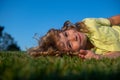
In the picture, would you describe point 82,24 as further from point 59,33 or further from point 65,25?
point 59,33

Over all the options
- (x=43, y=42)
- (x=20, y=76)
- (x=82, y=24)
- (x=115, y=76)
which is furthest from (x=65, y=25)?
(x=20, y=76)

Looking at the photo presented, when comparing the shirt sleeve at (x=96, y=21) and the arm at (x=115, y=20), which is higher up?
the arm at (x=115, y=20)

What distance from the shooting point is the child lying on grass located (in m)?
6.93

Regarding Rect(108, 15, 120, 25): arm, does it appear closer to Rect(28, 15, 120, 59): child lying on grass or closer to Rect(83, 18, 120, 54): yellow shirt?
Rect(28, 15, 120, 59): child lying on grass

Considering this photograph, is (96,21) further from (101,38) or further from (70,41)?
A: (70,41)

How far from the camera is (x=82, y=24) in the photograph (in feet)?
26.4

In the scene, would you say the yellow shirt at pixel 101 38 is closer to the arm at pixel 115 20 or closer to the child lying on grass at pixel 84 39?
the child lying on grass at pixel 84 39

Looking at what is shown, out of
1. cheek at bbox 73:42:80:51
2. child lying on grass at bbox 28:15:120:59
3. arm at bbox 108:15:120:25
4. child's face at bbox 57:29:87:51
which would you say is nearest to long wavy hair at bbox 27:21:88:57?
child lying on grass at bbox 28:15:120:59

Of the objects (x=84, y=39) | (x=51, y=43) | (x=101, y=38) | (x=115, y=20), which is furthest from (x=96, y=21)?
(x=51, y=43)

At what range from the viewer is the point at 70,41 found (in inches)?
273

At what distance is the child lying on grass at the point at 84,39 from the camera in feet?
22.7

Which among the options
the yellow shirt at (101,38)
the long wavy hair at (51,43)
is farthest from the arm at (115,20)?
the long wavy hair at (51,43)

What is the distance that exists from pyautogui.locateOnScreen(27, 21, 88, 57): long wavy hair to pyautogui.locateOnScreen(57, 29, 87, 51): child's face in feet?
0.42

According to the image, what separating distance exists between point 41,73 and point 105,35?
5.88 m
